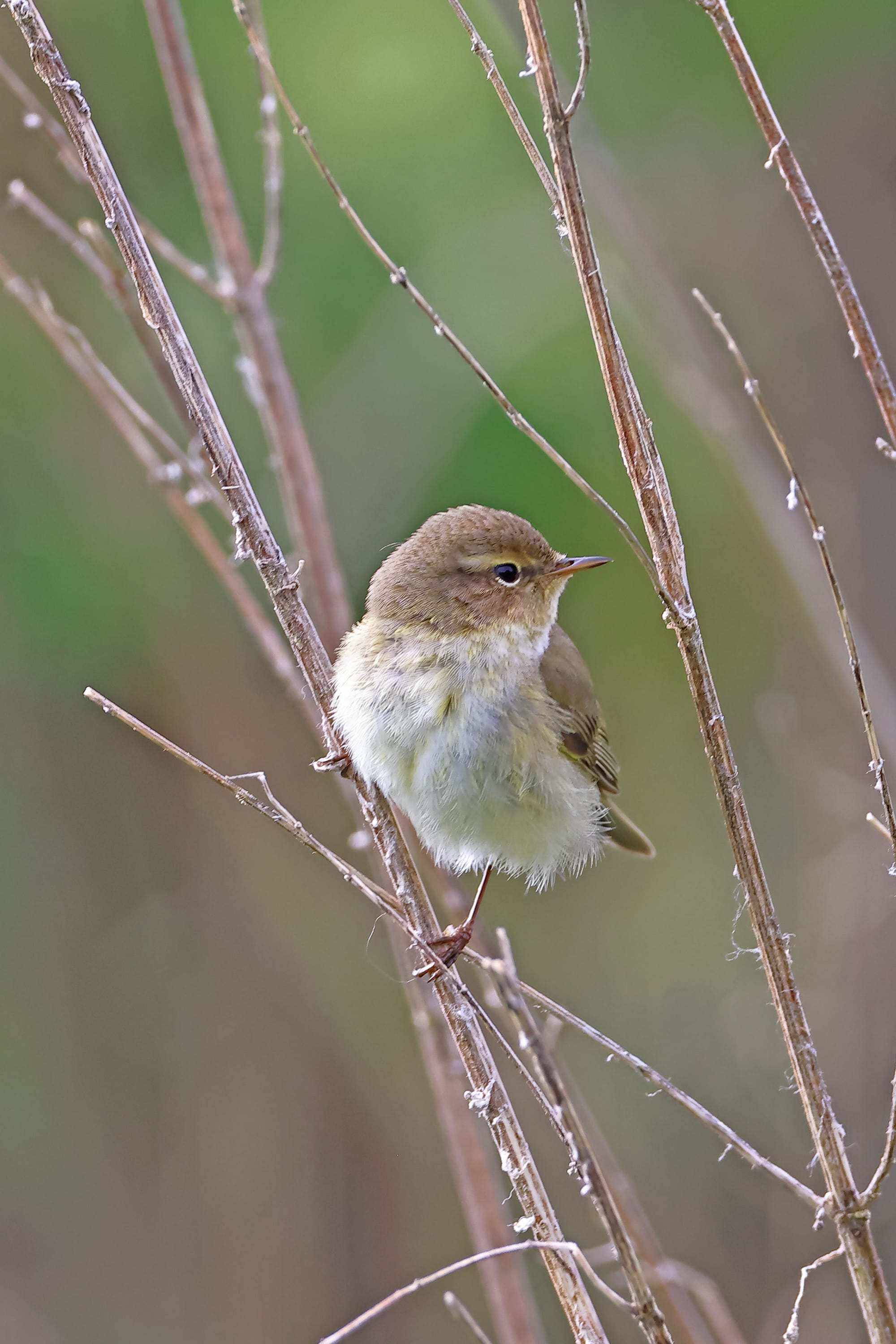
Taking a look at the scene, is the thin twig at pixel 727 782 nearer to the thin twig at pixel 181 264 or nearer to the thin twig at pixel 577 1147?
the thin twig at pixel 577 1147

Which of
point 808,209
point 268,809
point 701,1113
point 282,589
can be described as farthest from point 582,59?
point 701,1113

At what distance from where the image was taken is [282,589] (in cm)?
219

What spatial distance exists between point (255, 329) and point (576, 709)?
4.02 ft

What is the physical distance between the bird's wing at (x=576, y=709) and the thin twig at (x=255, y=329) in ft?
1.77

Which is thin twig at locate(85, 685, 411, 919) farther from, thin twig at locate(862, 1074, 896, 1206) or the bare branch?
the bare branch

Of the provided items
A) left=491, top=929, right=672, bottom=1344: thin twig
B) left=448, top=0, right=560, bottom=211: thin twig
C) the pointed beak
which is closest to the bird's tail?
the pointed beak

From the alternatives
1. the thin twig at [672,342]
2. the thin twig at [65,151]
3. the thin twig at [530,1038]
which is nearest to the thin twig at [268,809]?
the thin twig at [530,1038]

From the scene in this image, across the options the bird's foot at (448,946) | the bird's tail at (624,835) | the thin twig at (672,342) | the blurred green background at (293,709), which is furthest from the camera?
the blurred green background at (293,709)

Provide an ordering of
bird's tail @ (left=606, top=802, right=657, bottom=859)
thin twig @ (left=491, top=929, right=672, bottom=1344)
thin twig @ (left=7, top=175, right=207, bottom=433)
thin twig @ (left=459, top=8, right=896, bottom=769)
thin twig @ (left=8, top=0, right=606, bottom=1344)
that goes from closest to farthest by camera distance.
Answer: thin twig @ (left=491, top=929, right=672, bottom=1344)
thin twig @ (left=8, top=0, right=606, bottom=1344)
thin twig @ (left=7, top=175, right=207, bottom=433)
thin twig @ (left=459, top=8, right=896, bottom=769)
bird's tail @ (left=606, top=802, right=657, bottom=859)

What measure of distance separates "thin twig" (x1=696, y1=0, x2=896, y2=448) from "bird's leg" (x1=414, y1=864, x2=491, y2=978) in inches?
45.1

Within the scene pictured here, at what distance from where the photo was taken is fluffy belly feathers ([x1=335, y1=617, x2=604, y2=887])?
270cm

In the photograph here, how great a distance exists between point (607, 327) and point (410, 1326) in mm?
4870

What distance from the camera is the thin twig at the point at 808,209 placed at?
172 centimetres

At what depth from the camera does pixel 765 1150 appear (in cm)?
476
